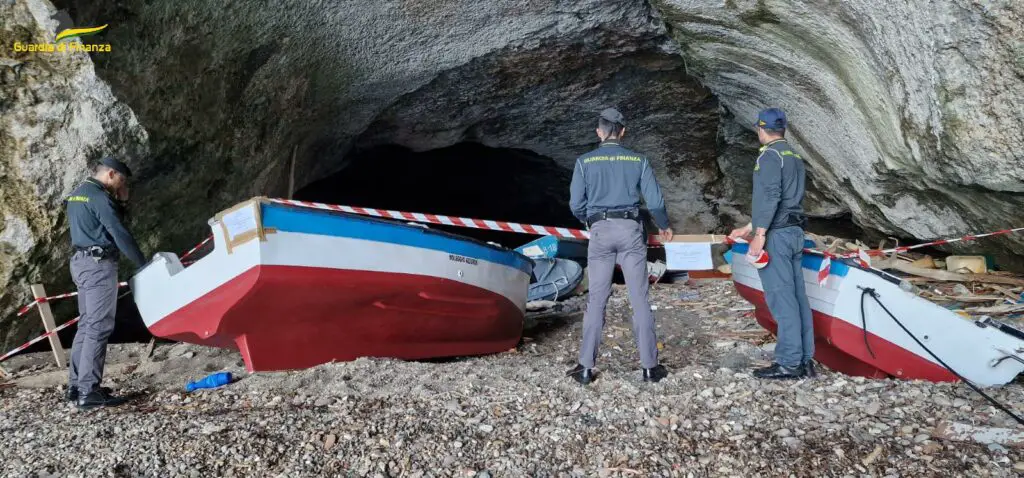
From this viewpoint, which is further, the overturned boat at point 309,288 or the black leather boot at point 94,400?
the overturned boat at point 309,288

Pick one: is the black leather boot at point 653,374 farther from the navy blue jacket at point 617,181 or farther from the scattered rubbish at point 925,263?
the scattered rubbish at point 925,263

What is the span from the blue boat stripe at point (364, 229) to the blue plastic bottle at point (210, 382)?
1.27 metres

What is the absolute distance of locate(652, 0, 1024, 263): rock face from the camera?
427 centimetres

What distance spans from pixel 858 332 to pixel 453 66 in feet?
18.4

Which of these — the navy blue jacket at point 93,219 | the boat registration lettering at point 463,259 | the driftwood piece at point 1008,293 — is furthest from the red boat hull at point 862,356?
the navy blue jacket at point 93,219

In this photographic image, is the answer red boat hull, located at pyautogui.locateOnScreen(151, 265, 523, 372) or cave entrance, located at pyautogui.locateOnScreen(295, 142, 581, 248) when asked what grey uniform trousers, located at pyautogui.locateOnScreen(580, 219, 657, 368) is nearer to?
red boat hull, located at pyautogui.locateOnScreen(151, 265, 523, 372)

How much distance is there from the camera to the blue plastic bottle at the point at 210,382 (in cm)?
493

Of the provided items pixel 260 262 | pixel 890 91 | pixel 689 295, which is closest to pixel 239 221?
pixel 260 262

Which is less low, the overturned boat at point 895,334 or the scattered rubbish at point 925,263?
the overturned boat at point 895,334

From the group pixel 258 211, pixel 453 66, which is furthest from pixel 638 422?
pixel 453 66

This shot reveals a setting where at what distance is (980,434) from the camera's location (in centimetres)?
335

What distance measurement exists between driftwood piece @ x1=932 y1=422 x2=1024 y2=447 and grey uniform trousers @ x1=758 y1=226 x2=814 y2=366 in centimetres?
120

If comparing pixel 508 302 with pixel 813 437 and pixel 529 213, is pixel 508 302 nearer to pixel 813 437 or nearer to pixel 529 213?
pixel 813 437

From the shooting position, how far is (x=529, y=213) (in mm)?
17312
